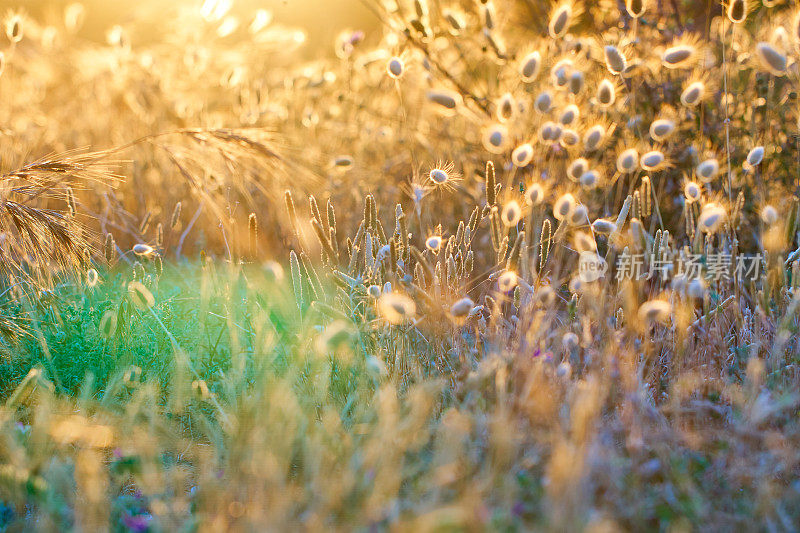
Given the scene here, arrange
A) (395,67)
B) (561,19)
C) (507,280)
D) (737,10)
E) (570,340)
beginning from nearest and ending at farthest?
1. (570,340)
2. (507,280)
3. (737,10)
4. (561,19)
5. (395,67)

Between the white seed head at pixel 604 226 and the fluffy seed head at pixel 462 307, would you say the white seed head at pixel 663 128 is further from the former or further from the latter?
the fluffy seed head at pixel 462 307

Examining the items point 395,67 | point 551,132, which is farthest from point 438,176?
point 395,67

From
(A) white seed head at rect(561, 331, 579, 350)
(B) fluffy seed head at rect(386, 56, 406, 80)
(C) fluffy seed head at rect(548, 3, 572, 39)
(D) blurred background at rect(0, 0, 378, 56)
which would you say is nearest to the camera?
(A) white seed head at rect(561, 331, 579, 350)

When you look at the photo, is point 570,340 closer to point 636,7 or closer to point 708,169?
point 708,169

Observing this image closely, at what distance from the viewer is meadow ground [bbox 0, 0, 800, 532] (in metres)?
1.36

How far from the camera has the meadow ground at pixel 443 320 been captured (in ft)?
4.46

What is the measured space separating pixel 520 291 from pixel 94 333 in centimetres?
137

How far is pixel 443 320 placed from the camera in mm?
1981

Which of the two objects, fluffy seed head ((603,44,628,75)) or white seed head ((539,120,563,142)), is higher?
fluffy seed head ((603,44,628,75))

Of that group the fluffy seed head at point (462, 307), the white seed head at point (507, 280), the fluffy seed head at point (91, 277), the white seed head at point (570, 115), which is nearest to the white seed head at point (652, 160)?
the white seed head at point (570, 115)

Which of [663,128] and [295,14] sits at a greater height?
[295,14]

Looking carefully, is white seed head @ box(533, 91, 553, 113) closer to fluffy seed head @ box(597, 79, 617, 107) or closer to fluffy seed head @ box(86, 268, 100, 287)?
fluffy seed head @ box(597, 79, 617, 107)

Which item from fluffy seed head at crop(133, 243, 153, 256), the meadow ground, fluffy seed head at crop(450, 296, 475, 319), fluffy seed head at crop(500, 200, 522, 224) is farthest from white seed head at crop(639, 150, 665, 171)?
fluffy seed head at crop(133, 243, 153, 256)

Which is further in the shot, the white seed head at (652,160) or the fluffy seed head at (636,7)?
the fluffy seed head at (636,7)
